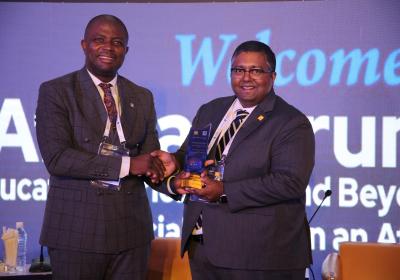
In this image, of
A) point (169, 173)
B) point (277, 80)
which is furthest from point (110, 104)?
point (277, 80)

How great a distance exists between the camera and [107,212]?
327 centimetres

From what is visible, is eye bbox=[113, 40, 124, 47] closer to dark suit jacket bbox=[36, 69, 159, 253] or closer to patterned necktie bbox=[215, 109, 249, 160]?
dark suit jacket bbox=[36, 69, 159, 253]

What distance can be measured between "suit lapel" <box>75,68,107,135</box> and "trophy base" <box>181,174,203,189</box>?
1.62 feet

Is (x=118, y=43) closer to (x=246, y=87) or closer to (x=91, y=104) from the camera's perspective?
(x=91, y=104)

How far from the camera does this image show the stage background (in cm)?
548

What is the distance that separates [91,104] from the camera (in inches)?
131

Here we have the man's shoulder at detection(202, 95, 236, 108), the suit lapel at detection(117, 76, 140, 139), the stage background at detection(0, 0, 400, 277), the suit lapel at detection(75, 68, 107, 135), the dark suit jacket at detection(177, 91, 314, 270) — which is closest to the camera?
the dark suit jacket at detection(177, 91, 314, 270)

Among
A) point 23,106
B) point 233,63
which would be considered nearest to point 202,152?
point 233,63

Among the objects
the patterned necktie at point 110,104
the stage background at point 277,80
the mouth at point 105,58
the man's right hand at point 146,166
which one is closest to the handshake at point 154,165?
the man's right hand at point 146,166

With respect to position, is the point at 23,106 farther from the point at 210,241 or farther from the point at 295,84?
the point at 210,241

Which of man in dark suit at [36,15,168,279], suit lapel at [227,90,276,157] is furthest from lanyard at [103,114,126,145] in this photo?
suit lapel at [227,90,276,157]

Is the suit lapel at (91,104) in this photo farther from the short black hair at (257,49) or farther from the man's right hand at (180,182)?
the short black hair at (257,49)

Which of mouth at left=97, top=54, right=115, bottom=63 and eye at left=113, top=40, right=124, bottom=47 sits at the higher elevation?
eye at left=113, top=40, right=124, bottom=47

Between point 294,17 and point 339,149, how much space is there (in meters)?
1.18
